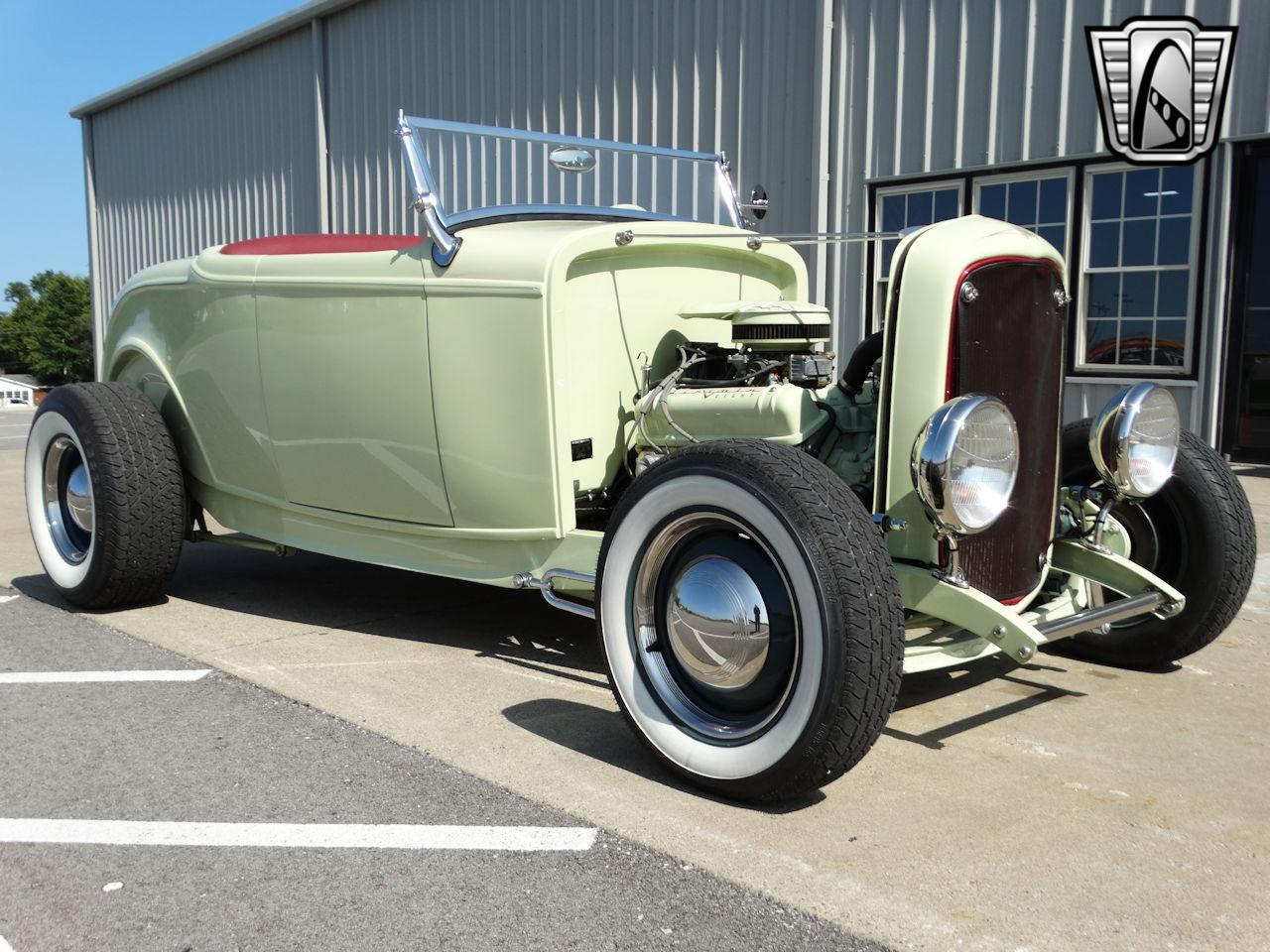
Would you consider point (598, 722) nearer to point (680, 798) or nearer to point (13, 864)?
point (680, 798)

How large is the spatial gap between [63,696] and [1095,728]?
290 centimetres

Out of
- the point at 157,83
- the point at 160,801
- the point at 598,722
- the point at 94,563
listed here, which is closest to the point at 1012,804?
the point at 598,722

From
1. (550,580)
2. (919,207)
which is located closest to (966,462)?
(550,580)

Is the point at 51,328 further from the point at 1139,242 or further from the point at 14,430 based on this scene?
the point at 1139,242

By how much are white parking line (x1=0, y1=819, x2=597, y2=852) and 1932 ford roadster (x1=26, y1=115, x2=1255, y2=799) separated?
407mm

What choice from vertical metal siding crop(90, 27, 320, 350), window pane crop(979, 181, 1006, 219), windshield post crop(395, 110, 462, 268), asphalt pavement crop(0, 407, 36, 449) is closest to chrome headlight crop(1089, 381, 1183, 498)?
windshield post crop(395, 110, 462, 268)

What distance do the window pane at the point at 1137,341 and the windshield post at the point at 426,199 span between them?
5716 millimetres

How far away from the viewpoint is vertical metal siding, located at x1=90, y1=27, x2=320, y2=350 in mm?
14562

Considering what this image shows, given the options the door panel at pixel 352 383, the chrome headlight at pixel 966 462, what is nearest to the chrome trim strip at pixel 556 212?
the door panel at pixel 352 383

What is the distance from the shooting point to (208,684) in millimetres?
3430

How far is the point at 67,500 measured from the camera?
15.0ft

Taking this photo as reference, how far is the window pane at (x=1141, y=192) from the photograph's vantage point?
7.55 meters

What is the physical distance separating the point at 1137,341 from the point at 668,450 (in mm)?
5449

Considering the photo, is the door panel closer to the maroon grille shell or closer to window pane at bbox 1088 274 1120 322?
the maroon grille shell
